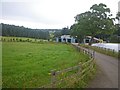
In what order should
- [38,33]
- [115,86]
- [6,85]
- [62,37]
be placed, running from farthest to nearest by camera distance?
[38,33] < [62,37] < [115,86] < [6,85]

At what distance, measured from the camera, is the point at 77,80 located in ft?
39.0

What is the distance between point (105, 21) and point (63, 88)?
49.2 m

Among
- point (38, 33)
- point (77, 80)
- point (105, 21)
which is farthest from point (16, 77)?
point (38, 33)

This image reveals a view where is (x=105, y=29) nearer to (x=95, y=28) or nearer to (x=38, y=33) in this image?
(x=95, y=28)

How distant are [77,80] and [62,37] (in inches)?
4158

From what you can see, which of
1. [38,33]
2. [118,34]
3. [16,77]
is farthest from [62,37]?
[16,77]

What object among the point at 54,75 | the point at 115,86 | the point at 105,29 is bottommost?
the point at 115,86

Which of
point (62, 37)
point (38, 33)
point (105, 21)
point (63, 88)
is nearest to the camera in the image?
point (63, 88)

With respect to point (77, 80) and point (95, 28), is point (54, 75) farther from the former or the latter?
point (95, 28)

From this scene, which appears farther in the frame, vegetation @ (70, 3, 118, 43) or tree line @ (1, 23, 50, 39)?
tree line @ (1, 23, 50, 39)

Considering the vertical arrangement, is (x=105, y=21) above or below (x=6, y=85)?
above

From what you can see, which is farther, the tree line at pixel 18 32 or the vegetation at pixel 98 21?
the tree line at pixel 18 32

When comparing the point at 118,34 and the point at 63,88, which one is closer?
the point at 63,88

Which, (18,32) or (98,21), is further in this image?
(18,32)
